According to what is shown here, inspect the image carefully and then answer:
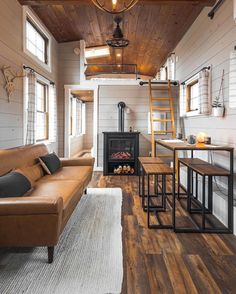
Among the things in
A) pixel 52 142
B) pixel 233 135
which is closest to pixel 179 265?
pixel 233 135

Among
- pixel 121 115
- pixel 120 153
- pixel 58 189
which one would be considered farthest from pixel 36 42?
pixel 58 189

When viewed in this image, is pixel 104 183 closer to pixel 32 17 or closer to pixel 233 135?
pixel 233 135

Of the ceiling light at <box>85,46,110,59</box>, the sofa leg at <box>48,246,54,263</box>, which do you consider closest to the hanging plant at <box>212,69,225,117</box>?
the sofa leg at <box>48,246,54,263</box>

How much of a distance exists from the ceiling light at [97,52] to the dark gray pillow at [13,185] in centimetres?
569

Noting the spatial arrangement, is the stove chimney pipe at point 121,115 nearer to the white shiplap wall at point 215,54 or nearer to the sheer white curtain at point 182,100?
the sheer white curtain at point 182,100

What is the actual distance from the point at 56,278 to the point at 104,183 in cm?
338

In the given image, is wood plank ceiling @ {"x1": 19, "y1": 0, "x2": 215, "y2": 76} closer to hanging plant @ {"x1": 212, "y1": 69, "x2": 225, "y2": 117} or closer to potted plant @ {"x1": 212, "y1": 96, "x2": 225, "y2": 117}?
hanging plant @ {"x1": 212, "y1": 69, "x2": 225, "y2": 117}

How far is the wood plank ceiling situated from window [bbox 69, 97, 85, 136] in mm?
2588

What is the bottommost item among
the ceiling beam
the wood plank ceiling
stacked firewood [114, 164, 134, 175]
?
stacked firewood [114, 164, 134, 175]

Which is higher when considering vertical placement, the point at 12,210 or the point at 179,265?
the point at 12,210

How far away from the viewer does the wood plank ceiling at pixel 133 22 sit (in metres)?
4.52

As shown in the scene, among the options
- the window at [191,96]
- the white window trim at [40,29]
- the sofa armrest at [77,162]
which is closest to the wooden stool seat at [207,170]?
the sofa armrest at [77,162]

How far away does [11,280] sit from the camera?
6.34 feet

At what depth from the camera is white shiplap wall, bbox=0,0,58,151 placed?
146 inches
